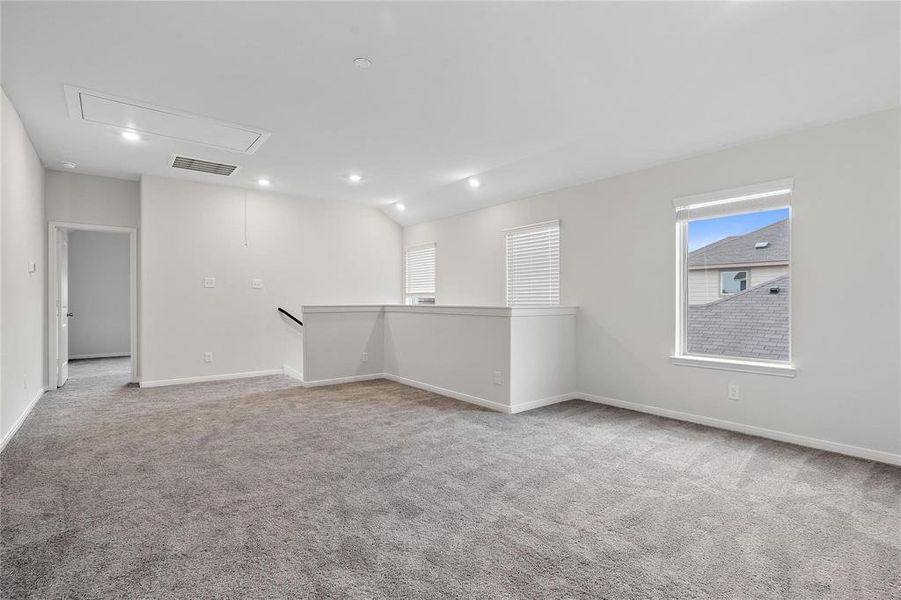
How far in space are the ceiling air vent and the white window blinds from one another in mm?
3010

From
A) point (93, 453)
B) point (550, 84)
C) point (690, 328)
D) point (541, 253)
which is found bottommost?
point (93, 453)

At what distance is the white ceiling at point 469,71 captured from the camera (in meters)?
2.37

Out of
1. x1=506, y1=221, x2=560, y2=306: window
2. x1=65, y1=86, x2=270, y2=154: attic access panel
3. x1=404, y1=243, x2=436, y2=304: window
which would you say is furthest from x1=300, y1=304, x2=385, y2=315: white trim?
x1=65, y1=86, x2=270, y2=154: attic access panel

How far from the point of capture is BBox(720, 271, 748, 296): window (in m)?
3.82

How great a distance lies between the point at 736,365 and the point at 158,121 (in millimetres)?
5256

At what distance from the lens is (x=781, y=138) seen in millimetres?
3488

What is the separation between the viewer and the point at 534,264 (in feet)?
18.1

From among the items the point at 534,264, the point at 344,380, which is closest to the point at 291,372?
the point at 344,380

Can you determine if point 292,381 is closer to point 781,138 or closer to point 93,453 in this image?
point 93,453

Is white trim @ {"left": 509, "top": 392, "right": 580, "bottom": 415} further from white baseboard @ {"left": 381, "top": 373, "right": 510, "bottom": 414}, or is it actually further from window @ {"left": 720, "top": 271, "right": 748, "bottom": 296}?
window @ {"left": 720, "top": 271, "right": 748, "bottom": 296}

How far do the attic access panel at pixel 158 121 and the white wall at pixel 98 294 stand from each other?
5.46m

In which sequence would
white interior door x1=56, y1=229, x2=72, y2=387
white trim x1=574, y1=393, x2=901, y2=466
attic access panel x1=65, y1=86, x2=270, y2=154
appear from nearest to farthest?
1. white trim x1=574, y1=393, x2=901, y2=466
2. attic access panel x1=65, y1=86, x2=270, y2=154
3. white interior door x1=56, y1=229, x2=72, y2=387

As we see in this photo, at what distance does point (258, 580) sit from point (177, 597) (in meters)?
0.27

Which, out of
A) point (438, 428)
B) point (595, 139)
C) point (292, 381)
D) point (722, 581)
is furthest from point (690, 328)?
point (292, 381)
